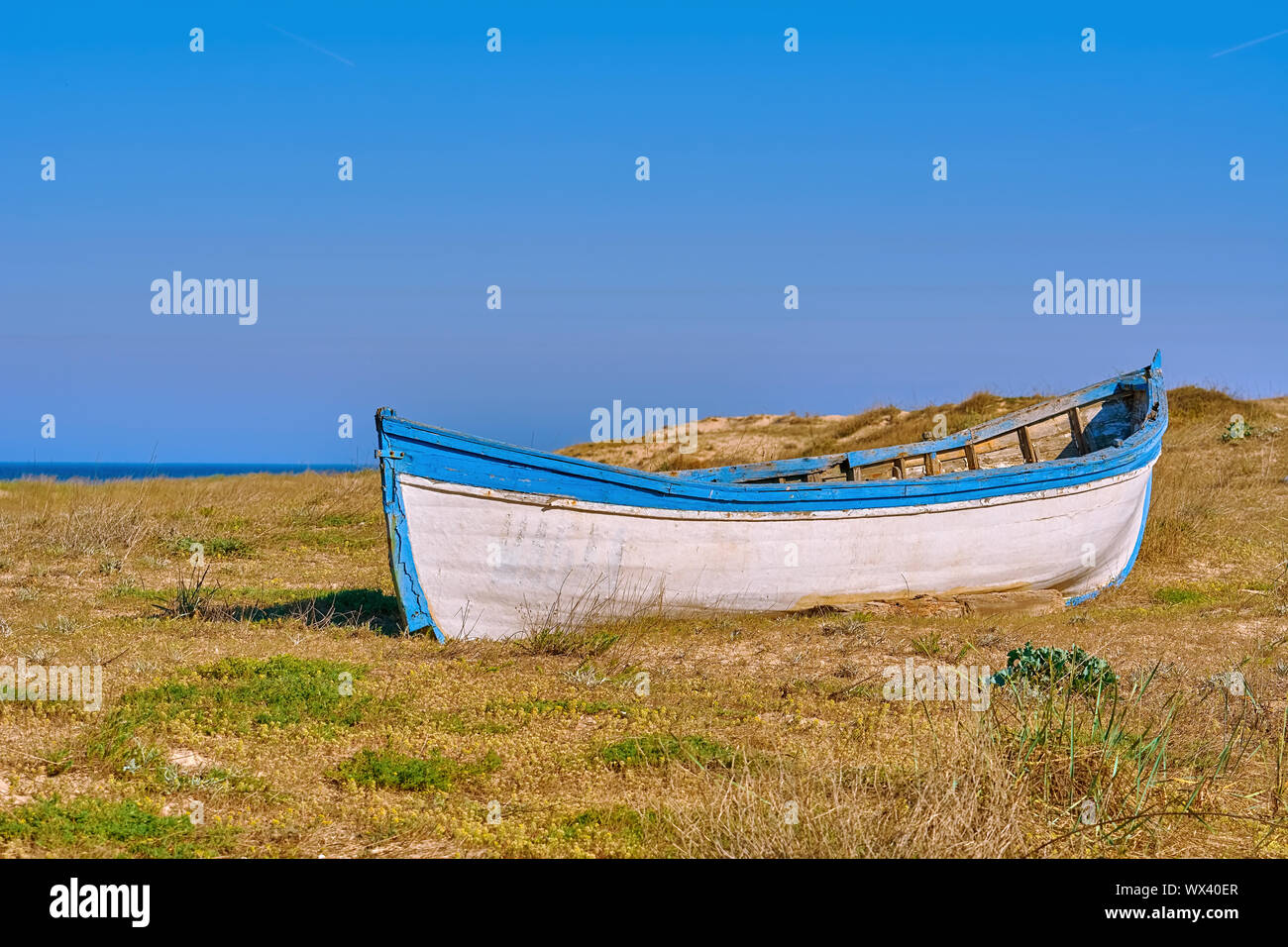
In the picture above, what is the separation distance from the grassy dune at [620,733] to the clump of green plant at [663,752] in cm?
2

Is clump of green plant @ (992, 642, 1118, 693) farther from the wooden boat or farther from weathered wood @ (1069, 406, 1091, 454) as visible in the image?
weathered wood @ (1069, 406, 1091, 454)

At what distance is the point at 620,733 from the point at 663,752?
616 millimetres

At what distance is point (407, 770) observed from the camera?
5859 millimetres

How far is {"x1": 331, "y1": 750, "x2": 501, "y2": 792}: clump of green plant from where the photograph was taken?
5742 millimetres

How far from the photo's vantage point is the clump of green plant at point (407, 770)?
5742 mm

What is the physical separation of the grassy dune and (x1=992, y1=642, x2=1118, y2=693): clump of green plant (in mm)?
131

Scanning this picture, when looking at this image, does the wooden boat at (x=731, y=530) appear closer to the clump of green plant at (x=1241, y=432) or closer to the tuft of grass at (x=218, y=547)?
the tuft of grass at (x=218, y=547)

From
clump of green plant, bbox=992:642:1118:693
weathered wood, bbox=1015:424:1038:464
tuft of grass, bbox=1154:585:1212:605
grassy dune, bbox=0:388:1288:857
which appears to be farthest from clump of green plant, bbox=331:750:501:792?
weathered wood, bbox=1015:424:1038:464

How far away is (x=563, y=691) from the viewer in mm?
7676

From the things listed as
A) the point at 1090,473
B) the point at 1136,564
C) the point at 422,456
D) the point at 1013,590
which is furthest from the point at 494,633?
the point at 1136,564
